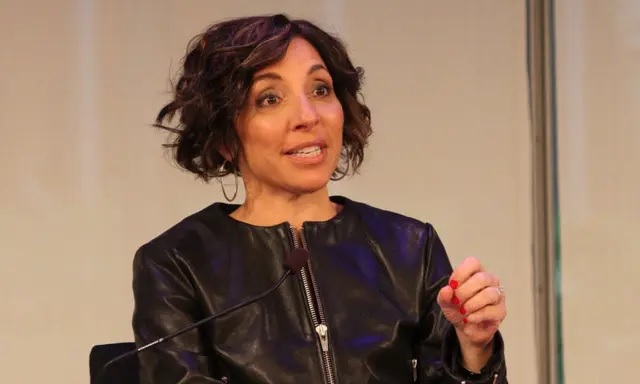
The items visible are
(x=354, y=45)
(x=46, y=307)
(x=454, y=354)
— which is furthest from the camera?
(x=354, y=45)

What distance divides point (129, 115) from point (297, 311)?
88 centimetres

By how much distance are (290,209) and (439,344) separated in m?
0.24

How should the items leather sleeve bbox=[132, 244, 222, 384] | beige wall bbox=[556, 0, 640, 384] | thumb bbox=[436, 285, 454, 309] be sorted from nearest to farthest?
thumb bbox=[436, 285, 454, 309], leather sleeve bbox=[132, 244, 222, 384], beige wall bbox=[556, 0, 640, 384]

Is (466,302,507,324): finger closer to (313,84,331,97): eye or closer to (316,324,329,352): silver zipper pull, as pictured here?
(316,324,329,352): silver zipper pull

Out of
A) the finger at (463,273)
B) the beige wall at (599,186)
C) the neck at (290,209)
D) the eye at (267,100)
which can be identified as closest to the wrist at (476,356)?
the finger at (463,273)

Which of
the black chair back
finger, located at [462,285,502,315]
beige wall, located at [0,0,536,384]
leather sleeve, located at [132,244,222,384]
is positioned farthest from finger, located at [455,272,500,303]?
beige wall, located at [0,0,536,384]

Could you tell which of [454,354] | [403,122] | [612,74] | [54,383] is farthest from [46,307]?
[612,74]

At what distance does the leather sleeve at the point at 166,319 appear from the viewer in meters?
1.08

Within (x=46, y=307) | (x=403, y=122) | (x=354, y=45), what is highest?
(x=354, y=45)

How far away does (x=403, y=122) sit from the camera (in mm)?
2010

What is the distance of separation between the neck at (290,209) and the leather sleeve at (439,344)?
0.14 m

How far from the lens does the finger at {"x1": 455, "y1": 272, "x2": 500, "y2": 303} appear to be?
97cm

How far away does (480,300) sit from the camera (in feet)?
3.21

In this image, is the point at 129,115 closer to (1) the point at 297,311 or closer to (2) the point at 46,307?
(2) the point at 46,307
